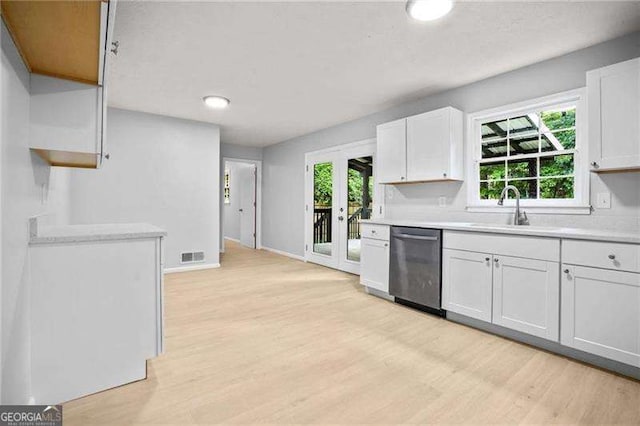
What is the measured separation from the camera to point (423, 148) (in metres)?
3.42

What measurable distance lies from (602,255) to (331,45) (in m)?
2.50

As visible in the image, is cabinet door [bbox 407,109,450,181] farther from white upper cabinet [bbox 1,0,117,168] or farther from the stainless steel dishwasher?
white upper cabinet [bbox 1,0,117,168]

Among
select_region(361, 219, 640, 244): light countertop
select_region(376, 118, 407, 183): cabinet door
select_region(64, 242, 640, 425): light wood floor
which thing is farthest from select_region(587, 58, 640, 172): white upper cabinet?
select_region(376, 118, 407, 183): cabinet door

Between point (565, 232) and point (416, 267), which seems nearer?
point (565, 232)

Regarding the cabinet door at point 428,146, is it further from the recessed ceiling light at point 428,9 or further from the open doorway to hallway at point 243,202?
the open doorway to hallway at point 243,202

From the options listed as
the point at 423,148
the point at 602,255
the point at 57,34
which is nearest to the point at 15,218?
the point at 57,34

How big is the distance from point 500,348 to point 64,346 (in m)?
2.87

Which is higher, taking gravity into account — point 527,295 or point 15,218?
point 15,218

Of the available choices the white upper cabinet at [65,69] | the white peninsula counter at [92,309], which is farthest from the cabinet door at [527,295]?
the white upper cabinet at [65,69]

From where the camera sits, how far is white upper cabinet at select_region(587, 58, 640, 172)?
2068 millimetres

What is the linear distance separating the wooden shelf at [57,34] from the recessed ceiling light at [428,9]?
181 centimetres

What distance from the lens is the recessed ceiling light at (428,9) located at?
195cm

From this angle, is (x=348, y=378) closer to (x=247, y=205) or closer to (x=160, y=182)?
(x=160, y=182)

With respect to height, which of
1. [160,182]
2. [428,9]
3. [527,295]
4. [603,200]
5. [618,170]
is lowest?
[527,295]
